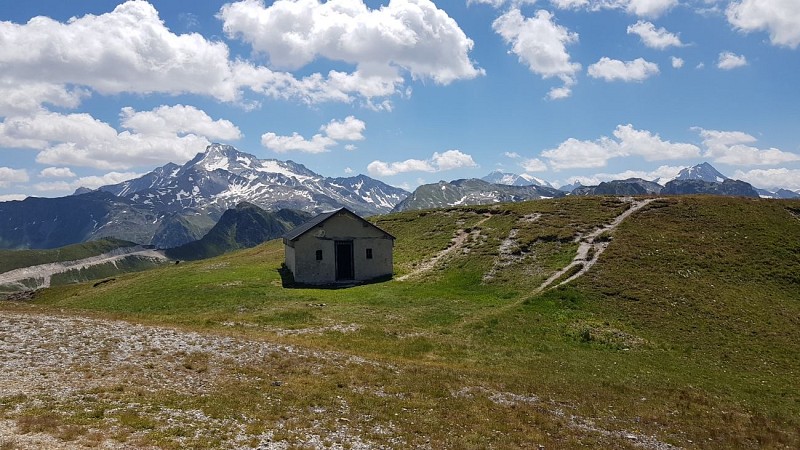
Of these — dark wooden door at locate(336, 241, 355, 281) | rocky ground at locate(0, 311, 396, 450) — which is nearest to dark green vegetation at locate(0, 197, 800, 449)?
rocky ground at locate(0, 311, 396, 450)

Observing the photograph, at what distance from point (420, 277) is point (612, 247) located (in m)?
23.7

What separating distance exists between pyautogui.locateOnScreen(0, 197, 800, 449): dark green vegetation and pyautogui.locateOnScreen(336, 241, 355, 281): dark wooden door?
680 cm

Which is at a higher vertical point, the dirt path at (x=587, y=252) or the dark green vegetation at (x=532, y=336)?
the dirt path at (x=587, y=252)

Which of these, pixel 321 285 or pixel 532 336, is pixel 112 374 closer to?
pixel 532 336

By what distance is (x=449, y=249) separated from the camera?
239 feet

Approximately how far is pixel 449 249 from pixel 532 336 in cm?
3496

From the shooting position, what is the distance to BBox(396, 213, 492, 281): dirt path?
63412 millimetres

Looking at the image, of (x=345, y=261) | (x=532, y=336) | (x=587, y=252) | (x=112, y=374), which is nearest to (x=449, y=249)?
(x=345, y=261)

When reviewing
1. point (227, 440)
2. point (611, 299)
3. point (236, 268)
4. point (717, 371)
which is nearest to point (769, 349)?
point (717, 371)

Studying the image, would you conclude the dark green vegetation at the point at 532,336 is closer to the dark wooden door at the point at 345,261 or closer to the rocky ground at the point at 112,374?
the rocky ground at the point at 112,374

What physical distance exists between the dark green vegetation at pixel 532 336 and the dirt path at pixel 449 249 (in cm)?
93

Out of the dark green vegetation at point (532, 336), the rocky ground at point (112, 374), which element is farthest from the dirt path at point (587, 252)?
the rocky ground at point (112, 374)

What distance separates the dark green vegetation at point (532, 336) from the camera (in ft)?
65.6

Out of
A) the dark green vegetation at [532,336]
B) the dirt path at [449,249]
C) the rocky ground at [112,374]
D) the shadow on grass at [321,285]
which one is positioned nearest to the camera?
the rocky ground at [112,374]
